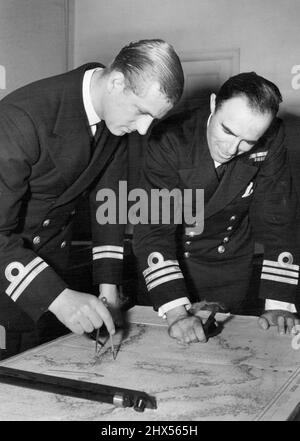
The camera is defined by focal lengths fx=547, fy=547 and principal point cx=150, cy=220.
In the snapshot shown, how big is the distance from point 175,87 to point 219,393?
0.76 m

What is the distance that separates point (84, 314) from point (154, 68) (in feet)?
2.14

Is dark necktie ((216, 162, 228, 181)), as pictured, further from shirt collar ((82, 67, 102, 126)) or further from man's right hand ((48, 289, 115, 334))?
man's right hand ((48, 289, 115, 334))

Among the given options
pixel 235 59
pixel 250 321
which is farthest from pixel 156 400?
pixel 235 59

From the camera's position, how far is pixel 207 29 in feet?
12.7

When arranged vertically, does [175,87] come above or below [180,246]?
above

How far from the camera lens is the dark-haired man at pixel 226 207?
1.66m

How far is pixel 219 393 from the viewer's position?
1.12 metres

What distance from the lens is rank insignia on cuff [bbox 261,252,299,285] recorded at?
189cm

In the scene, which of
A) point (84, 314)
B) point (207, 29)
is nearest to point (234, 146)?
point (84, 314)

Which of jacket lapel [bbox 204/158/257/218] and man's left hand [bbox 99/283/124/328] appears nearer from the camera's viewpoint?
man's left hand [bbox 99/283/124/328]

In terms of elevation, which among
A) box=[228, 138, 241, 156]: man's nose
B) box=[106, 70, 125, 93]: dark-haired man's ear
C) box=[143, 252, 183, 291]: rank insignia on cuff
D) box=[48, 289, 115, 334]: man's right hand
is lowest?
box=[143, 252, 183, 291]: rank insignia on cuff

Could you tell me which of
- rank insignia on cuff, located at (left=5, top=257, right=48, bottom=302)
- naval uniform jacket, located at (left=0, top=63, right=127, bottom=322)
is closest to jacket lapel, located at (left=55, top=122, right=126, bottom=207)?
naval uniform jacket, located at (left=0, top=63, right=127, bottom=322)

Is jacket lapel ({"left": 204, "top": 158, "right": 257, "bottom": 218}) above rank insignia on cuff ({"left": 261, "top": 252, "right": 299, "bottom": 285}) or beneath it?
above
